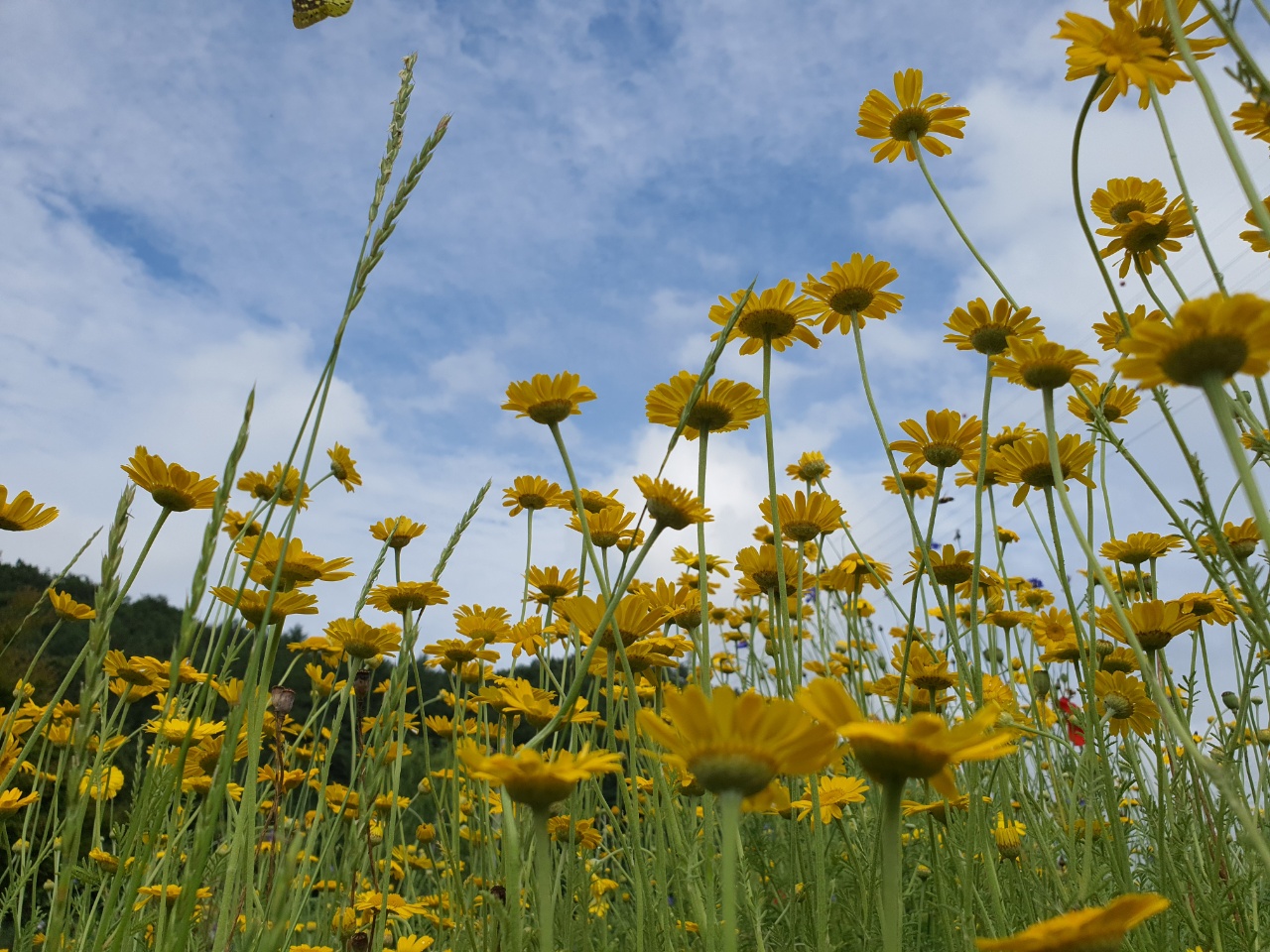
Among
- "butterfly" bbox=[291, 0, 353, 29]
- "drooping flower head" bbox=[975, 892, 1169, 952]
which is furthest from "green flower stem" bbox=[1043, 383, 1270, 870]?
"butterfly" bbox=[291, 0, 353, 29]

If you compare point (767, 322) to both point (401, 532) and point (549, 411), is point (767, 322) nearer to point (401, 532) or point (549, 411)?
point (549, 411)

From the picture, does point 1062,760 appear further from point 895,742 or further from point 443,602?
point 895,742

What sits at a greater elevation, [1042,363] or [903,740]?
[1042,363]

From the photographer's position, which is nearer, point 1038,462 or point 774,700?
point 774,700

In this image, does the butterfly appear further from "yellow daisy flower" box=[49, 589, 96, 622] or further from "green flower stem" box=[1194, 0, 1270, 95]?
"yellow daisy flower" box=[49, 589, 96, 622]

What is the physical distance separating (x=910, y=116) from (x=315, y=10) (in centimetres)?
159

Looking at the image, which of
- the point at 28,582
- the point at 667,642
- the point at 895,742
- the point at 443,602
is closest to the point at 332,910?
the point at 443,602

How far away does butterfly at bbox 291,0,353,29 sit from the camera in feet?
6.32

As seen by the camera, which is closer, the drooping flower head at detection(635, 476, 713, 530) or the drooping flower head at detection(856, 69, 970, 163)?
the drooping flower head at detection(635, 476, 713, 530)

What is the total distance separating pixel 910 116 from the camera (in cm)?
241

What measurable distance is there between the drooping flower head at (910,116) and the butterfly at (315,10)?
4.63 feet

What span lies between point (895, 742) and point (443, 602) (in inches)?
70.7

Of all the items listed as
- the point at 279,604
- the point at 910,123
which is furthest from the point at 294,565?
the point at 910,123

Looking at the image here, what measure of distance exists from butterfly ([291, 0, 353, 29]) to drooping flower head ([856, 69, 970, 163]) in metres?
1.41
